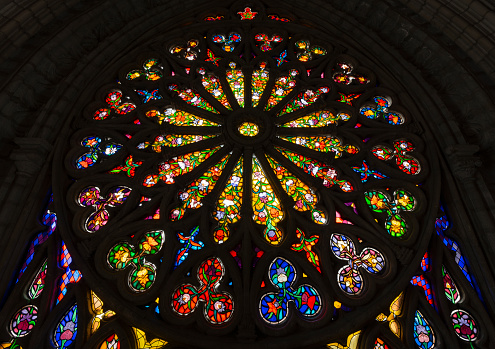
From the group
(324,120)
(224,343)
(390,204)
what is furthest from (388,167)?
(224,343)

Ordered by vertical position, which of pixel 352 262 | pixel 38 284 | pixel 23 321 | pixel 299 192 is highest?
pixel 299 192

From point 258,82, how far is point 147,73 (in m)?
2.07

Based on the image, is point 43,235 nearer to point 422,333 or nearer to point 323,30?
point 422,333

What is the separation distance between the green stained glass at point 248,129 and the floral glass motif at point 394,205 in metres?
1.95

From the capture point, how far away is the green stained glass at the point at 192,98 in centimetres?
681

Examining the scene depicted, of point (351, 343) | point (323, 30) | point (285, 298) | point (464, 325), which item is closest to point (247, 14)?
point (323, 30)

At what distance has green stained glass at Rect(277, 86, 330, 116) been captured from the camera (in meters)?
6.79

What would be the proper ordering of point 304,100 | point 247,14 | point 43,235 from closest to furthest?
point 43,235
point 304,100
point 247,14

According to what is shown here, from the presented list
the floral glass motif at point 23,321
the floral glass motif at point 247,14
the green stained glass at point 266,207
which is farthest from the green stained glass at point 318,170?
the floral glass motif at point 23,321

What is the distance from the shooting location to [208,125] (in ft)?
21.2

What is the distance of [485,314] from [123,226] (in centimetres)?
433

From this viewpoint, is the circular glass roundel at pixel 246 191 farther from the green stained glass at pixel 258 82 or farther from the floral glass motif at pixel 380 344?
the floral glass motif at pixel 380 344

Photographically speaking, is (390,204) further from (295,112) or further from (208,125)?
(208,125)

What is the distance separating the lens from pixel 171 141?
20.5 feet
